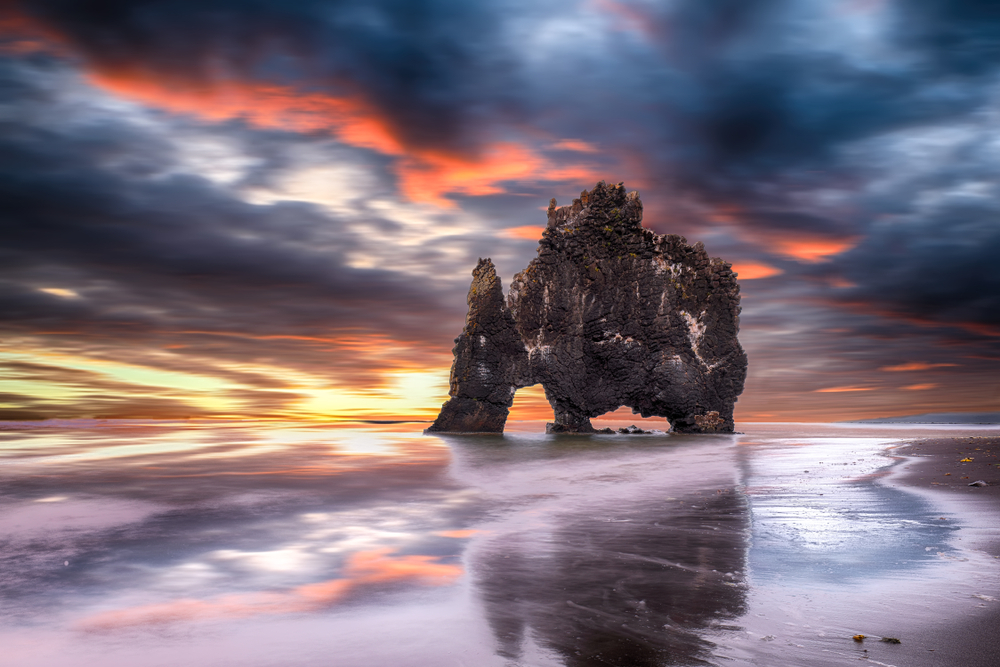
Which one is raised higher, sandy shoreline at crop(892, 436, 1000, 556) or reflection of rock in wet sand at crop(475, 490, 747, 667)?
sandy shoreline at crop(892, 436, 1000, 556)

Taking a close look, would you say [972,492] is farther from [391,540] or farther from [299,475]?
[299,475]

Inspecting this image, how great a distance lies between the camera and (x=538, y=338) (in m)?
48.0

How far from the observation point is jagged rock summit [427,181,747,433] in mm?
47219

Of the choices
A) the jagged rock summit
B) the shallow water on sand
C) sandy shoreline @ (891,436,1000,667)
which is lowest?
the shallow water on sand

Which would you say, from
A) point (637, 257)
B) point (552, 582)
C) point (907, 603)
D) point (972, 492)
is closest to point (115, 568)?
point (552, 582)

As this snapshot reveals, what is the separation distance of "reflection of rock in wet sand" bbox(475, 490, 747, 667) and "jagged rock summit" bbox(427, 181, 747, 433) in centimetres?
3808

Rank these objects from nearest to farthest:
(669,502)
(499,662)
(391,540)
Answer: (499,662), (391,540), (669,502)

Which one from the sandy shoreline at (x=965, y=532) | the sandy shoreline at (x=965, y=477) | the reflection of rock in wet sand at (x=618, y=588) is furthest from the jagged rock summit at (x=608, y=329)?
the reflection of rock in wet sand at (x=618, y=588)

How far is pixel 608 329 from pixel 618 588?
44.0m

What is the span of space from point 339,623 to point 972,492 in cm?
1068

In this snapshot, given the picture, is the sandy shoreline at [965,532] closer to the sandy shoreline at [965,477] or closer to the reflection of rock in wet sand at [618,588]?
the sandy shoreline at [965,477]

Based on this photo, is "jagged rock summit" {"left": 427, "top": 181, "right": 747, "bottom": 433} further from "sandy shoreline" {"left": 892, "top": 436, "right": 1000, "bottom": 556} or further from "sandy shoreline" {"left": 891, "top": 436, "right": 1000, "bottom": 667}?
"sandy shoreline" {"left": 891, "top": 436, "right": 1000, "bottom": 667}

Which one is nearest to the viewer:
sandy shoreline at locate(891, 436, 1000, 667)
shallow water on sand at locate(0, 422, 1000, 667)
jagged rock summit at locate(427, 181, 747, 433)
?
sandy shoreline at locate(891, 436, 1000, 667)

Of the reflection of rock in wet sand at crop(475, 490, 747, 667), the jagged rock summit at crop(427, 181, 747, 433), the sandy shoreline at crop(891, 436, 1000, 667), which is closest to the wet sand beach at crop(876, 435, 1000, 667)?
the sandy shoreline at crop(891, 436, 1000, 667)
